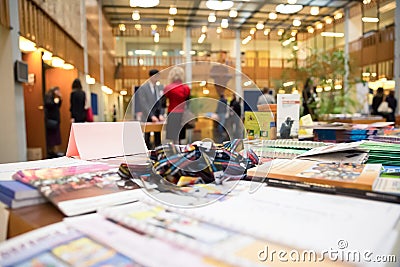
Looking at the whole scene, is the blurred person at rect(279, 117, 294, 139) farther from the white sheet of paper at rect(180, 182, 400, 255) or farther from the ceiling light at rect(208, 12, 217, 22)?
the ceiling light at rect(208, 12, 217, 22)

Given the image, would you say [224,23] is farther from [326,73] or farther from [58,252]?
[58,252]

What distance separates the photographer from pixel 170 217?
443mm

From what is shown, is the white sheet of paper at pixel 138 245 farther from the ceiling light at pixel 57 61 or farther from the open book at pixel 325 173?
the ceiling light at pixel 57 61

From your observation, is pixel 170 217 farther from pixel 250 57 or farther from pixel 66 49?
Answer: pixel 250 57

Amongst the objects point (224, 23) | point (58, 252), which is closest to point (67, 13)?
point (58, 252)

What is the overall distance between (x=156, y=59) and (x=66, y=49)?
741cm

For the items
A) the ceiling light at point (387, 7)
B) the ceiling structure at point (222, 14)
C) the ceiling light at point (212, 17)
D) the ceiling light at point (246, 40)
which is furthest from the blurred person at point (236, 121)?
the ceiling light at point (246, 40)

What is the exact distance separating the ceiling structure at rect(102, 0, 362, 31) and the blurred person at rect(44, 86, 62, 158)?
621 centimetres

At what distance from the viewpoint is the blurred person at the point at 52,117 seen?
5.63 m

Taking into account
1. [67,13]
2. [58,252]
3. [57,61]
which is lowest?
[58,252]

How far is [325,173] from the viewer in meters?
0.65

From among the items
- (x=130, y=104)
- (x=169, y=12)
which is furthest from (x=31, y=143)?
(x=169, y=12)

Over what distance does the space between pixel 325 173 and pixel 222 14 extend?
12.6 metres

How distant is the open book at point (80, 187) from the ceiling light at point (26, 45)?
182 inches
